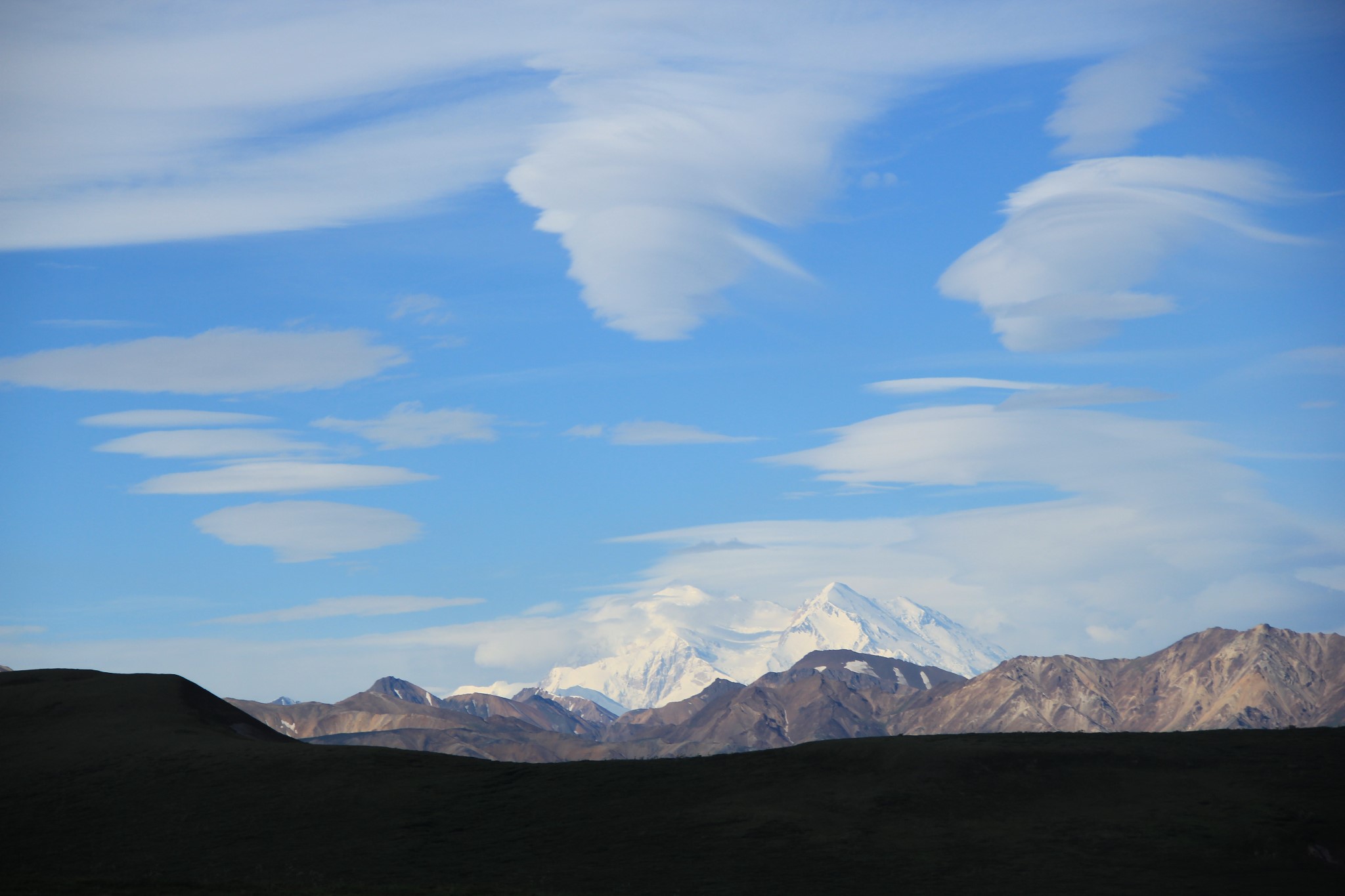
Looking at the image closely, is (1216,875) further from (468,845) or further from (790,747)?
(468,845)

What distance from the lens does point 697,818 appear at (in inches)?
2724

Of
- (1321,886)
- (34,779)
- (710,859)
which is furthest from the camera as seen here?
(34,779)

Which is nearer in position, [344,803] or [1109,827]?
[1109,827]

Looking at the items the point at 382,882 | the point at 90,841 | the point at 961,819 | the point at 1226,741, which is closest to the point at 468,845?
the point at 382,882

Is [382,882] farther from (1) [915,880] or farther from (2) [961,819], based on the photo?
(2) [961,819]

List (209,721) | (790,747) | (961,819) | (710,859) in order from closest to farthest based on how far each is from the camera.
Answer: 1. (710,859)
2. (961,819)
3. (790,747)
4. (209,721)

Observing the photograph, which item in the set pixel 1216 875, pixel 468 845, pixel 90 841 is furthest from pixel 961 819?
pixel 90 841

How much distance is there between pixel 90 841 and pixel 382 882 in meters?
20.8

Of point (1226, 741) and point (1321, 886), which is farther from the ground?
point (1226, 741)

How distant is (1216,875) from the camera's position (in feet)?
189

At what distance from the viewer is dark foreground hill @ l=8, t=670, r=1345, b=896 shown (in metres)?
58.9

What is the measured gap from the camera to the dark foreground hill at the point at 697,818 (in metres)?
58.9

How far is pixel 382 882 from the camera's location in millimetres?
59031

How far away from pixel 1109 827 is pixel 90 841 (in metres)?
55.8
